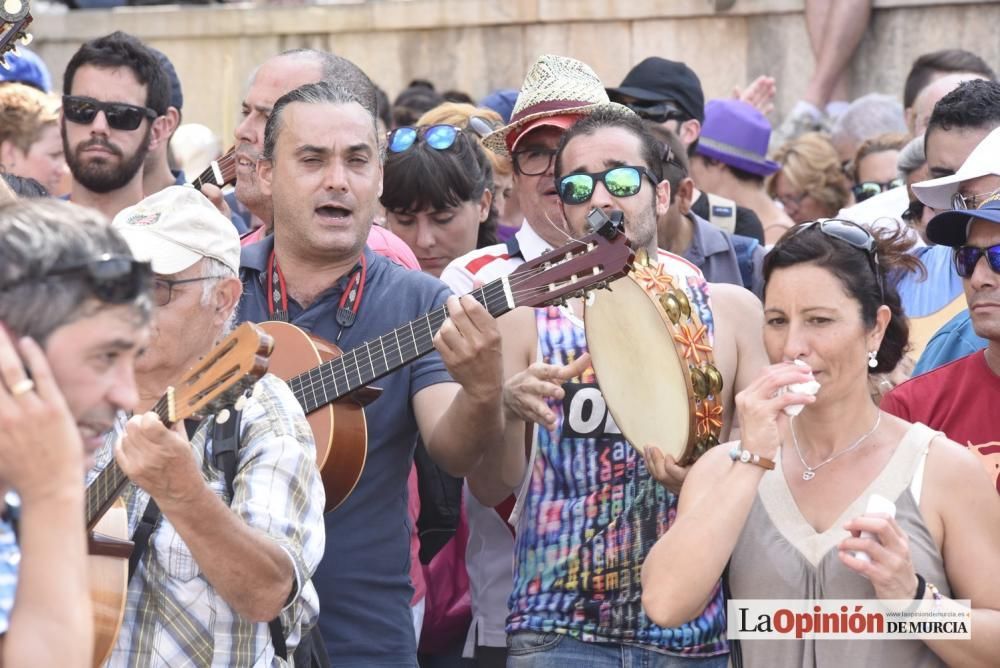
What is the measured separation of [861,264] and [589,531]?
104 cm

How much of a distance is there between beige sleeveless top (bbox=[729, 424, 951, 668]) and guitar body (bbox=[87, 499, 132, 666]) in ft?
4.66

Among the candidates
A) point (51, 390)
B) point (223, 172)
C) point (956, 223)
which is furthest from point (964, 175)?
point (51, 390)

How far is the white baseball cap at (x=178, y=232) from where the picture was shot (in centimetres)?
379

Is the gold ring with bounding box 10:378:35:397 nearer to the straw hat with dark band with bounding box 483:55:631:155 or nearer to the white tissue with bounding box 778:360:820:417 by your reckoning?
the white tissue with bounding box 778:360:820:417

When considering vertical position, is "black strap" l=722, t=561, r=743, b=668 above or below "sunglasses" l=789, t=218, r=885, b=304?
below

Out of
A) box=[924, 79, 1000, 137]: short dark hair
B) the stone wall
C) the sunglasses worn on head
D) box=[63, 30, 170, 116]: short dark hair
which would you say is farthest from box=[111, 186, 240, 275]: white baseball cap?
the stone wall

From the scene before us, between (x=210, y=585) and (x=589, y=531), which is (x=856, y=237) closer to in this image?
(x=589, y=531)

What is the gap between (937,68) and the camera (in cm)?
782

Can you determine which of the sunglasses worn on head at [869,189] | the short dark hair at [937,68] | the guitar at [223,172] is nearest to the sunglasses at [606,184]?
the guitar at [223,172]

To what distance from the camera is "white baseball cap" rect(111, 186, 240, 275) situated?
3.79 m

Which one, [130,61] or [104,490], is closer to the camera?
[104,490]

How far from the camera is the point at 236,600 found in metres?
3.32

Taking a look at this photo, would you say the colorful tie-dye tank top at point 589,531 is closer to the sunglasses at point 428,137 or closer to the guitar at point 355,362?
the guitar at point 355,362

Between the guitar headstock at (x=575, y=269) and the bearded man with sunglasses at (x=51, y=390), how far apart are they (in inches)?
67.6
